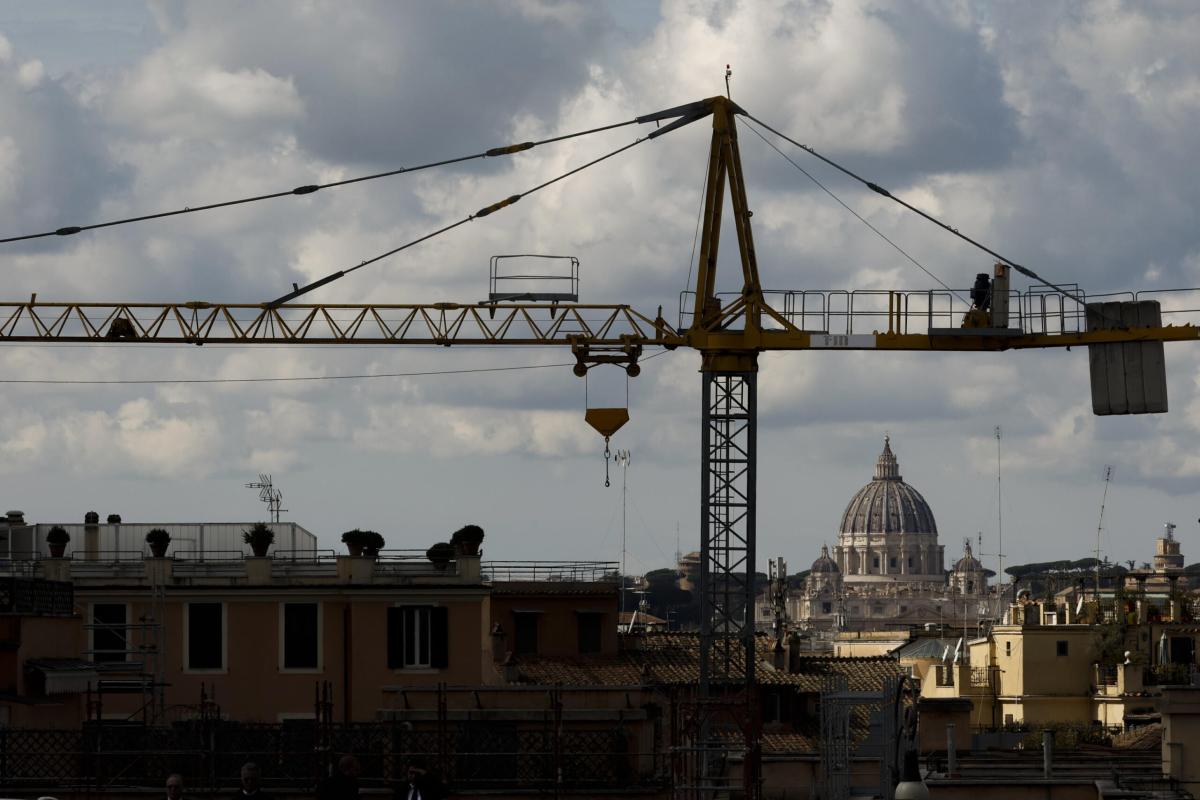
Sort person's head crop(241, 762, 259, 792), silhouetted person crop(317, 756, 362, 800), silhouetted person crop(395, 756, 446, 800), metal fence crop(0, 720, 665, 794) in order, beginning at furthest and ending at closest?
metal fence crop(0, 720, 665, 794), silhouetted person crop(395, 756, 446, 800), silhouetted person crop(317, 756, 362, 800), person's head crop(241, 762, 259, 792)

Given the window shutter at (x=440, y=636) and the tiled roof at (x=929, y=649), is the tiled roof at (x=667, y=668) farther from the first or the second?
the tiled roof at (x=929, y=649)

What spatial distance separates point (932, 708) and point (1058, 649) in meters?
27.2

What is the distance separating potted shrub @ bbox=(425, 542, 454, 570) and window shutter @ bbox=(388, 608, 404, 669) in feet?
5.74

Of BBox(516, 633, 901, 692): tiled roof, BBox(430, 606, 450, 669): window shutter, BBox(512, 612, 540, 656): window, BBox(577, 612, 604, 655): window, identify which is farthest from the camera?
BBox(577, 612, 604, 655): window

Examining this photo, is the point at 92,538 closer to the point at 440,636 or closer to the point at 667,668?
the point at 440,636

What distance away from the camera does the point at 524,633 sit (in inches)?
2717

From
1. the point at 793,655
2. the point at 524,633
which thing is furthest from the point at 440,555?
the point at 793,655

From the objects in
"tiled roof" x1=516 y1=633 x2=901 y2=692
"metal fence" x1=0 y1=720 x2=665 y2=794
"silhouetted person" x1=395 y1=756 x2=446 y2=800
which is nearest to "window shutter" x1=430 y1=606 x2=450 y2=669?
"tiled roof" x1=516 y1=633 x2=901 y2=692

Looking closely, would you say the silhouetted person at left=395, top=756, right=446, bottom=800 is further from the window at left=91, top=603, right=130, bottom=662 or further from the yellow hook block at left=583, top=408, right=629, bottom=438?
the yellow hook block at left=583, top=408, right=629, bottom=438

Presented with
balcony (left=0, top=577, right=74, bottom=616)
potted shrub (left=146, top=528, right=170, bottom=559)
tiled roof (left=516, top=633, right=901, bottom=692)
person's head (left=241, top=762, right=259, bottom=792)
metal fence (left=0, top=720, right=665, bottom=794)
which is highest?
potted shrub (left=146, top=528, right=170, bottom=559)

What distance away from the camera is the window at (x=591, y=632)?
228 ft

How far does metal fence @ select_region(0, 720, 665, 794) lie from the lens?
118 feet

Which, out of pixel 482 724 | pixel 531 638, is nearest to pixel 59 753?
pixel 482 724

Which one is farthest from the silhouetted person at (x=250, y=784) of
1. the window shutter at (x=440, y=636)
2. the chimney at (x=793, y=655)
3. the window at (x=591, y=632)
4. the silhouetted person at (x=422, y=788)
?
the chimney at (x=793, y=655)
